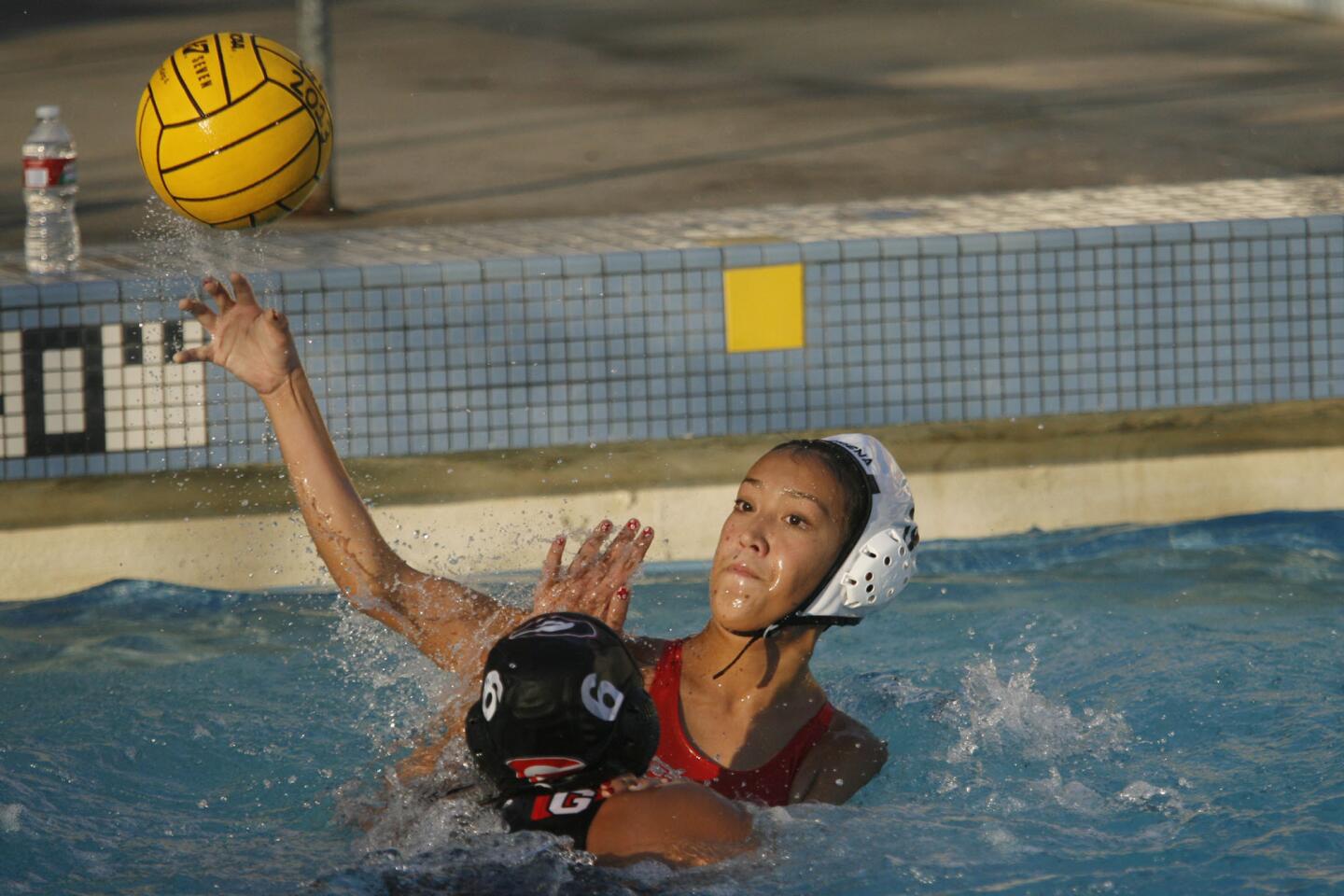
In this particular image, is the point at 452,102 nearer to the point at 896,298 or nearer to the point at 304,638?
the point at 896,298

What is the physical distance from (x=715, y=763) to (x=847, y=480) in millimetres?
580

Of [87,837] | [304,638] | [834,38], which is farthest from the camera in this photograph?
[834,38]

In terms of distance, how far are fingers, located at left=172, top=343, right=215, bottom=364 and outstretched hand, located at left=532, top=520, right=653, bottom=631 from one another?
70 centimetres

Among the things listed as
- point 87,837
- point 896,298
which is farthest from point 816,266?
point 87,837

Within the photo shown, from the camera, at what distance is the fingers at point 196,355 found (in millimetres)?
3051

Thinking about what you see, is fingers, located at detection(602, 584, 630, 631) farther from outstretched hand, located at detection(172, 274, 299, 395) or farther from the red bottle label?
the red bottle label

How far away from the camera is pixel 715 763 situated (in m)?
3.29

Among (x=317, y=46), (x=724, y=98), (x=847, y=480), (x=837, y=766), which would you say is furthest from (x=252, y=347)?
(x=724, y=98)

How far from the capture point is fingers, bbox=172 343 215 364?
10.0 feet

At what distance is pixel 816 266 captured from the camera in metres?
5.89

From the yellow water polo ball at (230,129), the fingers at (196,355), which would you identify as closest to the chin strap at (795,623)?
the fingers at (196,355)

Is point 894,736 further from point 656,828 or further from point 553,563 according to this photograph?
point 656,828

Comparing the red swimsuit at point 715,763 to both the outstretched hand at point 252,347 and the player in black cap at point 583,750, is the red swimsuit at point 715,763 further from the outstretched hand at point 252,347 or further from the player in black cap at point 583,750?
the outstretched hand at point 252,347

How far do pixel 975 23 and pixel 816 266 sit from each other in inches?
285
